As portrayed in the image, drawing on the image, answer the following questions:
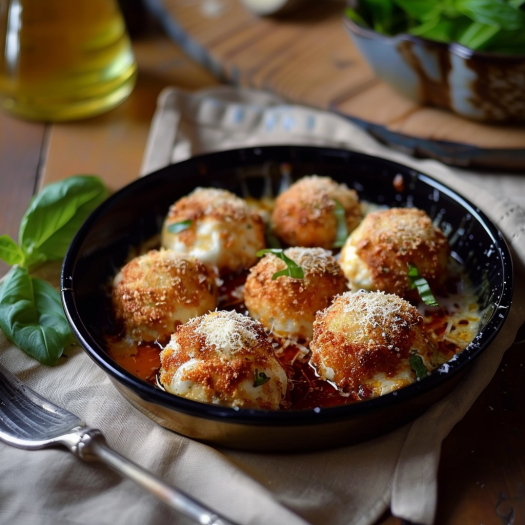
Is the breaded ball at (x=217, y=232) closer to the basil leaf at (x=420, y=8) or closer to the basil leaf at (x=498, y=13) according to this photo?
the basil leaf at (x=498, y=13)

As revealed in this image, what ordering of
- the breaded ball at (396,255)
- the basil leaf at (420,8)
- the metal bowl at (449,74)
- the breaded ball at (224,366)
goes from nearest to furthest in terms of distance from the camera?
the breaded ball at (224,366) < the breaded ball at (396,255) < the metal bowl at (449,74) < the basil leaf at (420,8)

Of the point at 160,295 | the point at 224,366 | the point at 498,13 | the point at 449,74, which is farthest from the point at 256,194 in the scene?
the point at 498,13

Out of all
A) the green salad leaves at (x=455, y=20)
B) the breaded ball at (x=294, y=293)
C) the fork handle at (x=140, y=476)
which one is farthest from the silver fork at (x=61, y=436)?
the green salad leaves at (x=455, y=20)

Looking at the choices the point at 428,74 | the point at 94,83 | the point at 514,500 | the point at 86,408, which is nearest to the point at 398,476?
the point at 514,500

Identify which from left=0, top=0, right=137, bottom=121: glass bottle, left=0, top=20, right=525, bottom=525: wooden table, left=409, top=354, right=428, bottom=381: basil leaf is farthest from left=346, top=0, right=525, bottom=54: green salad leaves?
left=409, top=354, right=428, bottom=381: basil leaf

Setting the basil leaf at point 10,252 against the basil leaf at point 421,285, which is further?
the basil leaf at point 10,252

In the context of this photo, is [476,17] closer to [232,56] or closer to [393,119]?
[393,119]

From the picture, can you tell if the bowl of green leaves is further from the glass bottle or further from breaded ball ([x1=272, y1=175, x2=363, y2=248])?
the glass bottle
